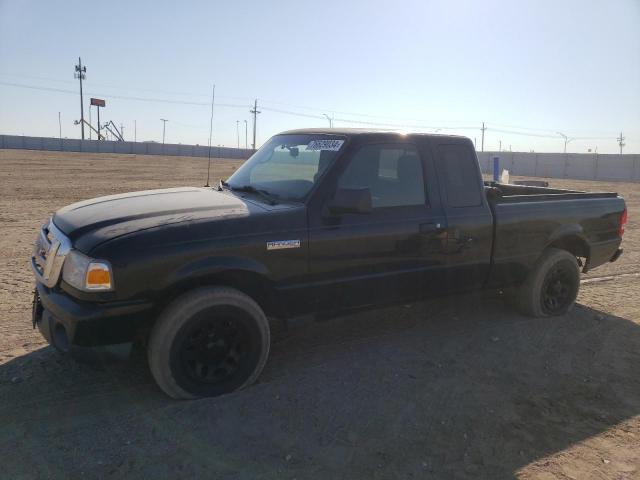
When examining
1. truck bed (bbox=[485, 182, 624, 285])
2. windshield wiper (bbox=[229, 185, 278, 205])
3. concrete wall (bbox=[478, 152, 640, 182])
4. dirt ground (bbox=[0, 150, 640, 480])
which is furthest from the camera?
concrete wall (bbox=[478, 152, 640, 182])

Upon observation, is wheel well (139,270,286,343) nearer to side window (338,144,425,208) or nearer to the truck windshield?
the truck windshield

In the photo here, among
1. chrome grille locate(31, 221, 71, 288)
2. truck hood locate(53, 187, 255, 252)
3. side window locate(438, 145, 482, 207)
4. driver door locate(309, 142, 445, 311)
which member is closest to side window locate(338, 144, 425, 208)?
driver door locate(309, 142, 445, 311)

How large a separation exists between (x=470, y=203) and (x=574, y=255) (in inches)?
76.2

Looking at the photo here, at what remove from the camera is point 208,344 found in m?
3.41

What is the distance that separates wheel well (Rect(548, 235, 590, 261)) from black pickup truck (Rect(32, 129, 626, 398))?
10.3 inches

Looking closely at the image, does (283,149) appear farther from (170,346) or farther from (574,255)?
(574,255)

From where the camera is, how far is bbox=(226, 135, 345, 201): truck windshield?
3.92 m

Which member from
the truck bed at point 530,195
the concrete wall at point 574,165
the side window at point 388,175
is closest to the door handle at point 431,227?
the side window at point 388,175

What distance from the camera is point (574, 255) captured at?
18.5 ft

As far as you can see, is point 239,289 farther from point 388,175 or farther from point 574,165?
point 574,165

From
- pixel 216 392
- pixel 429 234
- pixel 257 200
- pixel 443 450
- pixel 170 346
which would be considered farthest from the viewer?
pixel 429 234

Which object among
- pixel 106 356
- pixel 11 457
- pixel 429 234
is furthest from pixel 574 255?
pixel 11 457

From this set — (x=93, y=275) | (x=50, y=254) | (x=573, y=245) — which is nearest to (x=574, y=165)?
(x=573, y=245)

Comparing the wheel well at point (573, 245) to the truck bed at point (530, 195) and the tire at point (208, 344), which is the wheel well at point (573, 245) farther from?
the tire at point (208, 344)
